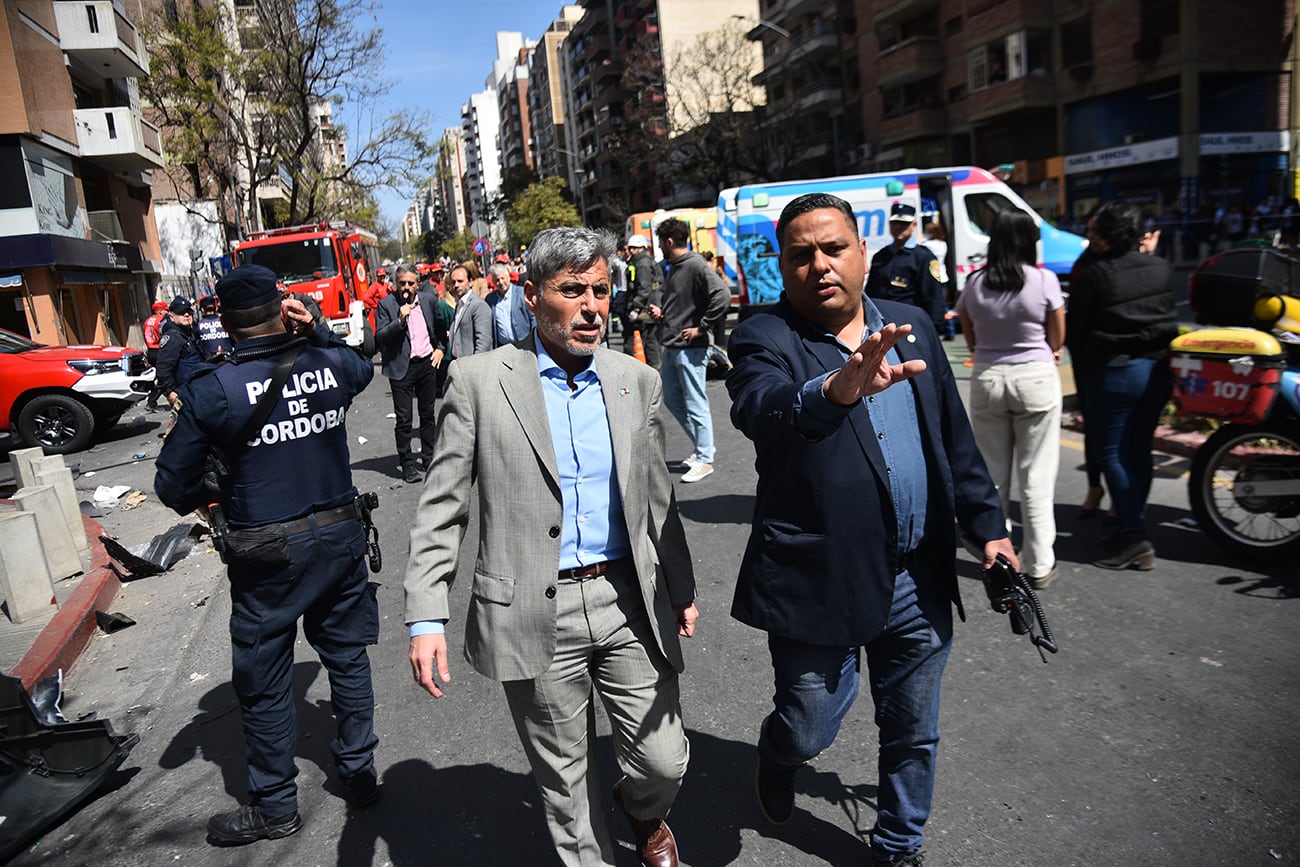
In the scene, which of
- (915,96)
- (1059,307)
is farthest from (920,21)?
(1059,307)

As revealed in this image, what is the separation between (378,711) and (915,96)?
1610 inches

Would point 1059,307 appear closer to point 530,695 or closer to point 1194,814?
point 1194,814

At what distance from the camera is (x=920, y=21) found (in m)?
38.8

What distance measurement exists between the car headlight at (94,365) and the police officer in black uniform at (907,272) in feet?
36.0

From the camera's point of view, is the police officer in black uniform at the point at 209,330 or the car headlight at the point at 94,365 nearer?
the police officer in black uniform at the point at 209,330

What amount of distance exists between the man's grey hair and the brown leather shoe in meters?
1.47

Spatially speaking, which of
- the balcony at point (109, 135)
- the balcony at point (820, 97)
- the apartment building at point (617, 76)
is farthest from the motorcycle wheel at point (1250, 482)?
the apartment building at point (617, 76)

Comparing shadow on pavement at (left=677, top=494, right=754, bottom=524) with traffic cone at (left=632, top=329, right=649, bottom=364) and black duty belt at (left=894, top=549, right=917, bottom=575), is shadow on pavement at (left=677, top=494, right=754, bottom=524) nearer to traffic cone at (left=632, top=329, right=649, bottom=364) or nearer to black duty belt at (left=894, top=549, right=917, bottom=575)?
black duty belt at (left=894, top=549, right=917, bottom=575)

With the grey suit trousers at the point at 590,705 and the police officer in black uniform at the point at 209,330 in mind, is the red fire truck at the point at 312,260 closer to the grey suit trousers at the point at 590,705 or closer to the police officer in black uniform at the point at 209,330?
the police officer in black uniform at the point at 209,330

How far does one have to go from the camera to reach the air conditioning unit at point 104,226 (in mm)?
25547

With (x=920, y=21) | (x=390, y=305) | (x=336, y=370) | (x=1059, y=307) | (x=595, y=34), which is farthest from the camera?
(x=595, y=34)

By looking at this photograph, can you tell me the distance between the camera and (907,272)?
623cm

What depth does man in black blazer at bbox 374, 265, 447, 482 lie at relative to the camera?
27.5 feet

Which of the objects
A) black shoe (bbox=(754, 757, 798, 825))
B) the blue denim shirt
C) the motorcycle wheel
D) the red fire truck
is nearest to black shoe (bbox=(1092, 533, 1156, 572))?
the motorcycle wheel
